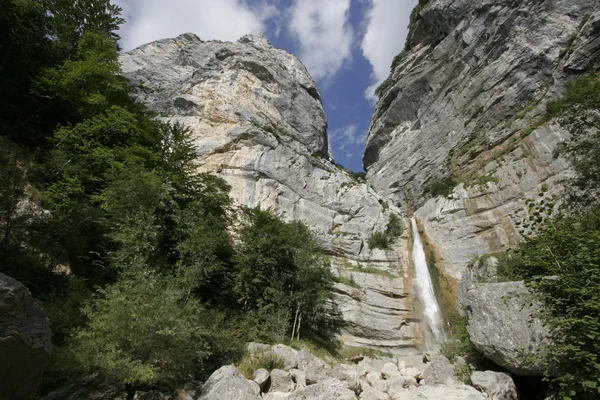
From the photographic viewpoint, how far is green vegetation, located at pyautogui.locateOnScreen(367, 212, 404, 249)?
26562 mm

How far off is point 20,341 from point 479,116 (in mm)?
36996

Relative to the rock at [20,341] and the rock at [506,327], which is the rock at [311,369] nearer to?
the rock at [506,327]

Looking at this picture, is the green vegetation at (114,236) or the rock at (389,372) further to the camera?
the rock at (389,372)

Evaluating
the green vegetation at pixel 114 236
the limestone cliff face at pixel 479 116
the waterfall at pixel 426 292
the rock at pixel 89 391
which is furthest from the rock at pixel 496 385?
the waterfall at pixel 426 292

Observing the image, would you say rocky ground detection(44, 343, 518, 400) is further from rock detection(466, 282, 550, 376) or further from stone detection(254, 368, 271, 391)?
rock detection(466, 282, 550, 376)

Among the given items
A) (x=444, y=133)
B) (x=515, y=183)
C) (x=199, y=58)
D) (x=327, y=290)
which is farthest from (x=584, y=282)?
(x=199, y=58)

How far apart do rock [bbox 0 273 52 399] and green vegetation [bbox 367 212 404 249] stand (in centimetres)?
2319

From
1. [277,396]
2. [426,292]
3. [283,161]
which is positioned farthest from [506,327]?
[283,161]

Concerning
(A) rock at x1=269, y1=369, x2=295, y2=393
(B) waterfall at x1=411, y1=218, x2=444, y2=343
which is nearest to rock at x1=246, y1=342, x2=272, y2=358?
(A) rock at x1=269, y1=369, x2=295, y2=393

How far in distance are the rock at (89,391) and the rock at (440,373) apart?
866cm

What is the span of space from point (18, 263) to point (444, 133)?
3668 cm

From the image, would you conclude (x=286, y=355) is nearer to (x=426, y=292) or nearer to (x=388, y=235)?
(x=426, y=292)

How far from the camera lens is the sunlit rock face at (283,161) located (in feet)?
72.5

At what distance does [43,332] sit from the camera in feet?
17.1
